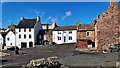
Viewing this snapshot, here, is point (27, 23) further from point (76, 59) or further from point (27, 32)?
point (76, 59)

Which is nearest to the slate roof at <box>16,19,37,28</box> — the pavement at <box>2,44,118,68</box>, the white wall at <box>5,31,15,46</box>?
the white wall at <box>5,31,15,46</box>

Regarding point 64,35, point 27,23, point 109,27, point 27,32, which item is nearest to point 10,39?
point 27,32

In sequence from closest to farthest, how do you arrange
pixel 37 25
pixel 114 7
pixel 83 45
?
pixel 114 7 → pixel 83 45 → pixel 37 25

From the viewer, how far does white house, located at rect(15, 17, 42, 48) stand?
95.1 meters

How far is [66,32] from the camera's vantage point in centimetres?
9294

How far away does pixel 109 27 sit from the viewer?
5397cm

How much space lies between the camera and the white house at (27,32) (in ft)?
312

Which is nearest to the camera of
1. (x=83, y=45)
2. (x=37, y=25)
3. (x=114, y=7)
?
(x=114, y=7)

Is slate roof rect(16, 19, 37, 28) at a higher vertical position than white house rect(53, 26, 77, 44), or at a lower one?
higher

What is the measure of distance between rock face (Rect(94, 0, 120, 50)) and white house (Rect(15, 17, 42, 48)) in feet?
140

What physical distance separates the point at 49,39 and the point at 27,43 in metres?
7.33

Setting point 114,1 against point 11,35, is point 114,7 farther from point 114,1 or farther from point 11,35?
point 11,35

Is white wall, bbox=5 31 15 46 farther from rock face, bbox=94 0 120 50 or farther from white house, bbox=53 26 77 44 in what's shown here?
rock face, bbox=94 0 120 50

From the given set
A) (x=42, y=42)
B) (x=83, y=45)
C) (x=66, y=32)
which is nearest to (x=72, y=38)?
(x=66, y=32)
